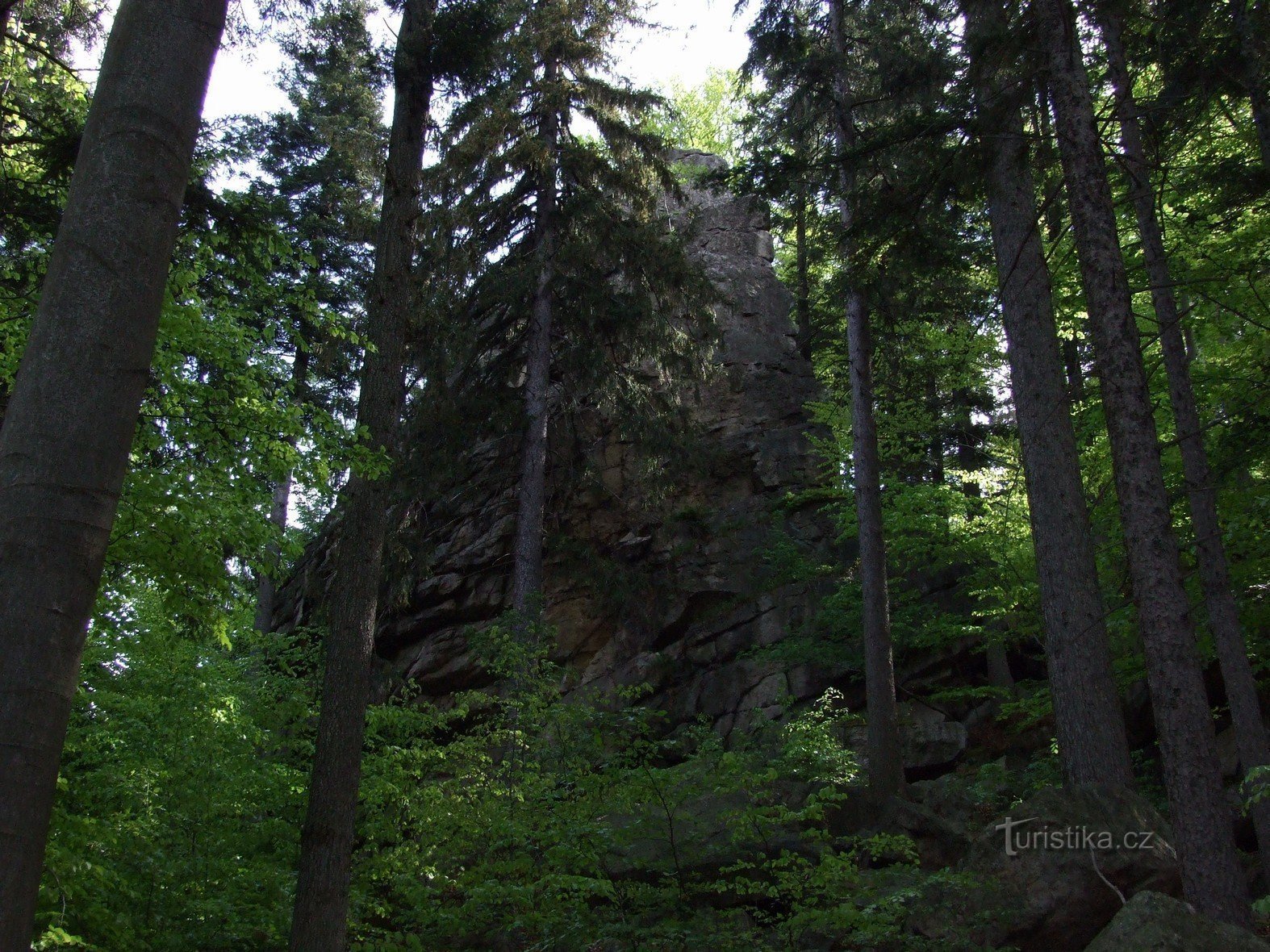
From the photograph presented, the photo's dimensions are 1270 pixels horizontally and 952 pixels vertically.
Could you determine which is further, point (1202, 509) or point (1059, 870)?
point (1202, 509)

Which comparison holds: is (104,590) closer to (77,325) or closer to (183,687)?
(183,687)

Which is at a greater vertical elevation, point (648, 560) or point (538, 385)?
point (538, 385)

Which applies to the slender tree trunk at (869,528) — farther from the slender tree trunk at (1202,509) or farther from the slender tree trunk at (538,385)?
the slender tree trunk at (538,385)

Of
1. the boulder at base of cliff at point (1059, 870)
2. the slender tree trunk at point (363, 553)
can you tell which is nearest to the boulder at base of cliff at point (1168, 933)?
the boulder at base of cliff at point (1059, 870)

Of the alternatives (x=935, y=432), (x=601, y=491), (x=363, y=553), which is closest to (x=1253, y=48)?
(x=363, y=553)

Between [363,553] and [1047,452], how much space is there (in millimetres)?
6875

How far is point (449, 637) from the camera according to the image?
1859 cm

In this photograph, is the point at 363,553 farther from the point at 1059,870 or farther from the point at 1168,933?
the point at 1168,933

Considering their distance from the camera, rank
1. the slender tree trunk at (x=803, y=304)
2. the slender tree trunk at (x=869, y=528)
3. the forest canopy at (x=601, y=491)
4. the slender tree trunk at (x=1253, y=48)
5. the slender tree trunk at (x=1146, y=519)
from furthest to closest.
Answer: the slender tree trunk at (x=803, y=304), the slender tree trunk at (x=869, y=528), the slender tree trunk at (x=1253, y=48), the slender tree trunk at (x=1146, y=519), the forest canopy at (x=601, y=491)

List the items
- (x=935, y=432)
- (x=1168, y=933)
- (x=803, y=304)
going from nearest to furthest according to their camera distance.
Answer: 1. (x=1168, y=933)
2. (x=935, y=432)
3. (x=803, y=304)

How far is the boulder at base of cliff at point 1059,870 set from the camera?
650 centimetres

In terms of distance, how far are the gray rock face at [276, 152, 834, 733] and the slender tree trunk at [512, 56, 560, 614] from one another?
1568mm

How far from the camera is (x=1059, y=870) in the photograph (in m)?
6.75

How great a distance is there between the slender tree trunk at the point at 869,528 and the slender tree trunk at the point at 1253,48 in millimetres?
4247
